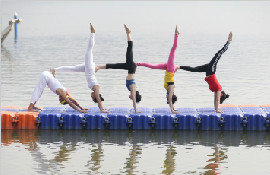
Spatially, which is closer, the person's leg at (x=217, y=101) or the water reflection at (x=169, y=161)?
the water reflection at (x=169, y=161)

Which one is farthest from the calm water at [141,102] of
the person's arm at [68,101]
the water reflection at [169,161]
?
the person's arm at [68,101]

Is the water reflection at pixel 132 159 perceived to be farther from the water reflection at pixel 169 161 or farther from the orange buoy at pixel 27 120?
the orange buoy at pixel 27 120

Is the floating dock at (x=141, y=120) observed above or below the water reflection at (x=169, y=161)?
above

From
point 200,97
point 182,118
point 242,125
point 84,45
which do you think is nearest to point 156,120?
point 182,118

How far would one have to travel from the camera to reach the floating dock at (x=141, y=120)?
2508cm

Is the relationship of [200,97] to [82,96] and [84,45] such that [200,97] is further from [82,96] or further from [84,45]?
[84,45]

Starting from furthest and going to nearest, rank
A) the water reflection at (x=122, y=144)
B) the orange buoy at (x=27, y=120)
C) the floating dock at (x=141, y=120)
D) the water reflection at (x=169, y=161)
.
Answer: the orange buoy at (x=27, y=120) → the floating dock at (x=141, y=120) → the water reflection at (x=122, y=144) → the water reflection at (x=169, y=161)

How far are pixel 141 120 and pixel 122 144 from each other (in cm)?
161

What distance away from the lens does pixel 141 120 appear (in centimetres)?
2514

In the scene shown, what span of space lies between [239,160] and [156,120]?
161 inches

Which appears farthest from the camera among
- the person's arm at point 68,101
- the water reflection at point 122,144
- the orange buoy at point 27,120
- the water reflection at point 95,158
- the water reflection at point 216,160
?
the orange buoy at point 27,120

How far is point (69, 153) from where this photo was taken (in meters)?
22.8

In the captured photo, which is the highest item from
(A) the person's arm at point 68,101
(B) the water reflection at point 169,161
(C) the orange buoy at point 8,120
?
(A) the person's arm at point 68,101

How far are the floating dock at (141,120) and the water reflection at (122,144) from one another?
0.65 ft
